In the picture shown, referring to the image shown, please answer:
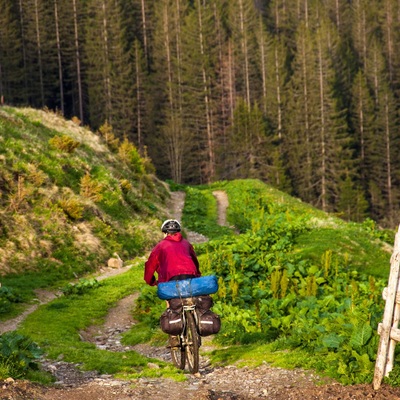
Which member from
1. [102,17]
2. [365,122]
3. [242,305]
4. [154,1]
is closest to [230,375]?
[242,305]

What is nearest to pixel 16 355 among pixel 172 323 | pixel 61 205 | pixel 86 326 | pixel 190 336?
pixel 172 323

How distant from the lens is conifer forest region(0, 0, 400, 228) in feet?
266

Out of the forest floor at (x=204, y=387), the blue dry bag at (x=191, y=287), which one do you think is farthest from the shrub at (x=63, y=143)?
the blue dry bag at (x=191, y=287)

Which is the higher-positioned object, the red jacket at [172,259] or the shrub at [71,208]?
Answer: the red jacket at [172,259]

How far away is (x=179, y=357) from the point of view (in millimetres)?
9805

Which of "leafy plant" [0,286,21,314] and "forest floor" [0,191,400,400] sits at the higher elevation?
"forest floor" [0,191,400,400]

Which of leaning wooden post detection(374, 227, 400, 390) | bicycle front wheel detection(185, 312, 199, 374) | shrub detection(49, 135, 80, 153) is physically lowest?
bicycle front wheel detection(185, 312, 199, 374)

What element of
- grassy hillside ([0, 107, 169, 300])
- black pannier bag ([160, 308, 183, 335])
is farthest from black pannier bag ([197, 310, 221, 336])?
grassy hillside ([0, 107, 169, 300])

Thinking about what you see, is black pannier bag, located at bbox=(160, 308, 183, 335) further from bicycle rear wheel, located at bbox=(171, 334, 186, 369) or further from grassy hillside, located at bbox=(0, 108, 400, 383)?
grassy hillside, located at bbox=(0, 108, 400, 383)

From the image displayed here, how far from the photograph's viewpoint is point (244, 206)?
35.5 metres

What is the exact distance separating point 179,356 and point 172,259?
148 centimetres

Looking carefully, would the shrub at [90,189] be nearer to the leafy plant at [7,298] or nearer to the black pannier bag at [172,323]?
the leafy plant at [7,298]

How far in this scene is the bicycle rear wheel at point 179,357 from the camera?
954cm

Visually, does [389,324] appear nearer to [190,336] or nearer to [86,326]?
[190,336]
